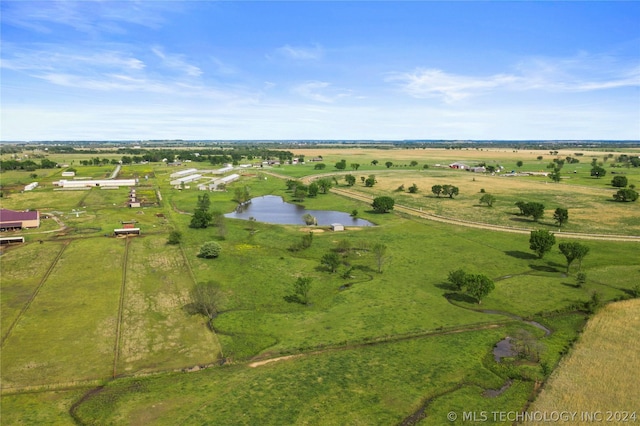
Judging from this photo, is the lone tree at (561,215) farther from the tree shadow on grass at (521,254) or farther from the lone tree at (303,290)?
the lone tree at (303,290)

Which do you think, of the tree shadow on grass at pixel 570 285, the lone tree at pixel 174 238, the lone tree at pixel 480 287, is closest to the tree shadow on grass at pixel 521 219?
the tree shadow on grass at pixel 570 285

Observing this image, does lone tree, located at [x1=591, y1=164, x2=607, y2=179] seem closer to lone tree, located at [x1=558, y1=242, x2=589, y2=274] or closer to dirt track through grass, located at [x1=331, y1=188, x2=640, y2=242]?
dirt track through grass, located at [x1=331, y1=188, x2=640, y2=242]

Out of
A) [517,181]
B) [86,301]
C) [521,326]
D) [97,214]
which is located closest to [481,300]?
[521,326]

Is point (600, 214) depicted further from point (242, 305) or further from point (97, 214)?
point (97, 214)

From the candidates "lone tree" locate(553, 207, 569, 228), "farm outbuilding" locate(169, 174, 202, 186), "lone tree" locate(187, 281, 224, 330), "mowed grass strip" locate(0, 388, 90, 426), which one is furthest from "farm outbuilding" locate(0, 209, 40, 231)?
"lone tree" locate(553, 207, 569, 228)

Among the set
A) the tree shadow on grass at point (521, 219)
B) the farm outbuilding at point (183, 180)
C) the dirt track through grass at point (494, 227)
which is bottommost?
the dirt track through grass at point (494, 227)
